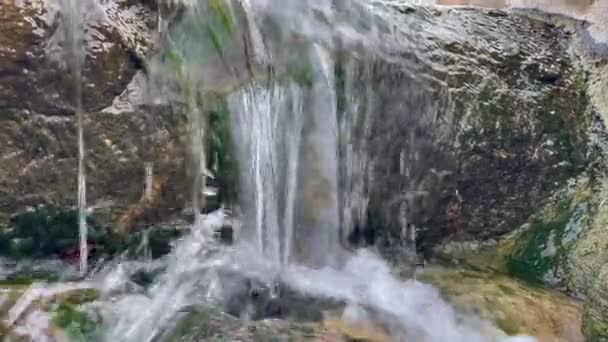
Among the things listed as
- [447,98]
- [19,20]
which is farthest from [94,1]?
[447,98]

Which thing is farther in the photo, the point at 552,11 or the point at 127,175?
the point at 552,11

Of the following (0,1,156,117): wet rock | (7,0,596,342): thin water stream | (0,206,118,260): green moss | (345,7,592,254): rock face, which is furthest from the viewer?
(345,7,592,254): rock face

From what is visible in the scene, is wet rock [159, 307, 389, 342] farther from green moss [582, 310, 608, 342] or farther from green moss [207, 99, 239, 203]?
green moss [582, 310, 608, 342]

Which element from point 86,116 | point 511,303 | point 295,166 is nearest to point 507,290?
point 511,303

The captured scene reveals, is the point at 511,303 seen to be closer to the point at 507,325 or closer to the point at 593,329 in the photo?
the point at 507,325

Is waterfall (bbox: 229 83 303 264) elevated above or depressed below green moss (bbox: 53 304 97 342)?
above

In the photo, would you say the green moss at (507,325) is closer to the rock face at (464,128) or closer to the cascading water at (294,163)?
the cascading water at (294,163)

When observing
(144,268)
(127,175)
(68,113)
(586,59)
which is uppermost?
(586,59)

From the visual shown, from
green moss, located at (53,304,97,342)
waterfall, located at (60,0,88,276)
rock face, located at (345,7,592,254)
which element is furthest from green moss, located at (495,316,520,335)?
waterfall, located at (60,0,88,276)

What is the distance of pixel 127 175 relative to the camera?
328 cm

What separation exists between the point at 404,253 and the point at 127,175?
3.82ft

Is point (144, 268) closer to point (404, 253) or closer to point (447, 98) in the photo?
point (404, 253)

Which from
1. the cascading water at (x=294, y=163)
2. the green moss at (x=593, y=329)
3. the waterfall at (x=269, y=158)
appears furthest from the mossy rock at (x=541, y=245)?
the waterfall at (x=269, y=158)

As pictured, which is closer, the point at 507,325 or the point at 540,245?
the point at 507,325
